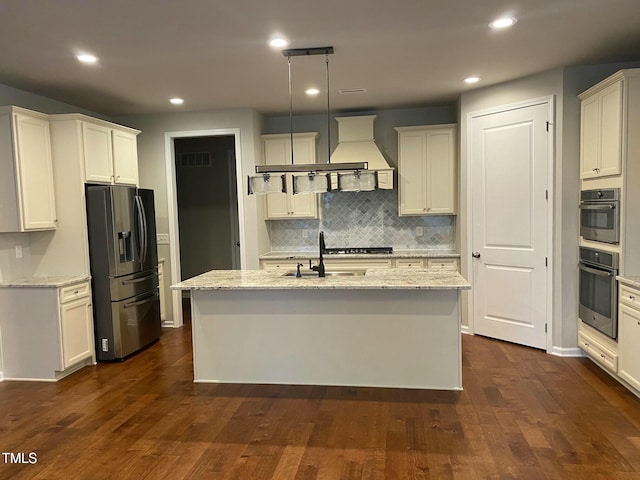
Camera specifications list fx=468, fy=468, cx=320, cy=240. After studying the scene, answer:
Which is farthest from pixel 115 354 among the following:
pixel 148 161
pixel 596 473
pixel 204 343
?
pixel 596 473

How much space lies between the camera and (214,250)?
7195 millimetres

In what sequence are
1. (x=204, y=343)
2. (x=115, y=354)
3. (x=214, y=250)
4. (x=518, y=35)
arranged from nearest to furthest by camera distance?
(x=518, y=35) < (x=204, y=343) < (x=115, y=354) < (x=214, y=250)

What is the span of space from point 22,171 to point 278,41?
2.46 meters

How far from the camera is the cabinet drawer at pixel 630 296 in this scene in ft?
10.7

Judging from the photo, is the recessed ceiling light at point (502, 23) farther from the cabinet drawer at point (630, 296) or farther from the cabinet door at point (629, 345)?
the cabinet door at point (629, 345)

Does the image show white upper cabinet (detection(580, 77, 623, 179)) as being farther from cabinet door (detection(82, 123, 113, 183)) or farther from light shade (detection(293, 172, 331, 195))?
cabinet door (detection(82, 123, 113, 183))

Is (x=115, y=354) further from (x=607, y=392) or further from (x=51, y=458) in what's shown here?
(x=607, y=392)

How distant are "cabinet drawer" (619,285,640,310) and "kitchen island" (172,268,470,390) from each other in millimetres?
1178

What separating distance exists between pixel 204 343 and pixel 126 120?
335 centimetres

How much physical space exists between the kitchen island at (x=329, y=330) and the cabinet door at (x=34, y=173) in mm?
1601

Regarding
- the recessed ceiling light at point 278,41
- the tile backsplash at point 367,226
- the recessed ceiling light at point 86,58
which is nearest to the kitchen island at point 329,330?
the recessed ceiling light at point 278,41

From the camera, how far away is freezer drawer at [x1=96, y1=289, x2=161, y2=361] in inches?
176

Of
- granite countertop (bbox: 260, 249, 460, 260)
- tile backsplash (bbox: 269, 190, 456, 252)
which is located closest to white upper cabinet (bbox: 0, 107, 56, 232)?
granite countertop (bbox: 260, 249, 460, 260)

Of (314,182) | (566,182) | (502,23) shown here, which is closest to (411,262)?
(566,182)
